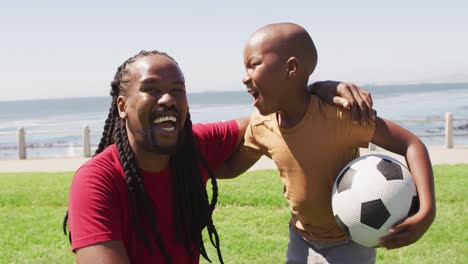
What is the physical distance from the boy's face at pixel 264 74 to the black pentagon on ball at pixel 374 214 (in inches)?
28.9

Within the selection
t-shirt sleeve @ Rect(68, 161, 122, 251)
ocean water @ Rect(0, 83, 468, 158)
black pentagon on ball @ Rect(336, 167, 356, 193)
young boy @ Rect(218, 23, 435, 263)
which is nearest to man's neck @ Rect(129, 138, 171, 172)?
t-shirt sleeve @ Rect(68, 161, 122, 251)

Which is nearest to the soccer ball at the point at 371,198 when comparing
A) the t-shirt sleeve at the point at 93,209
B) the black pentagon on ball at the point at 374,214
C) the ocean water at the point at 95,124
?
the black pentagon on ball at the point at 374,214

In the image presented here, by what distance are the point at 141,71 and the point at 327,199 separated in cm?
127

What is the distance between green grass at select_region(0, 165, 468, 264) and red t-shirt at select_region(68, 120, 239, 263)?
9.42 feet

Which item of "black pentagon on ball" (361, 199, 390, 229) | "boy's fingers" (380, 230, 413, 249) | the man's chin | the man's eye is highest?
the man's eye

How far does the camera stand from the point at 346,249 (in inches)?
138

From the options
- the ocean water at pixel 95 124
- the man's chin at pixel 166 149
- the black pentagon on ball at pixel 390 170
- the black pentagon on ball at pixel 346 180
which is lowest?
the ocean water at pixel 95 124

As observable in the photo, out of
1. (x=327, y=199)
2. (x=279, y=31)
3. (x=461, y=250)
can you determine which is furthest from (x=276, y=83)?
(x=461, y=250)

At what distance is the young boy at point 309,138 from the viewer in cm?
325

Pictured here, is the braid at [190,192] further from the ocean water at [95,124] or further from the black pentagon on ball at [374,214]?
the ocean water at [95,124]

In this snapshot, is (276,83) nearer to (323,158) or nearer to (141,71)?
(323,158)

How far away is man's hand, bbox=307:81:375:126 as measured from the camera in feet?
10.6

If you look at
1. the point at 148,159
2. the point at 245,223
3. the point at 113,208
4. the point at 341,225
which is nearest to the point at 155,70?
the point at 148,159

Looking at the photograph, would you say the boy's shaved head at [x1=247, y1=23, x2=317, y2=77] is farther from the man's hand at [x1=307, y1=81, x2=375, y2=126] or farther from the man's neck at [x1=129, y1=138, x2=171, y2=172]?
the man's neck at [x1=129, y1=138, x2=171, y2=172]
